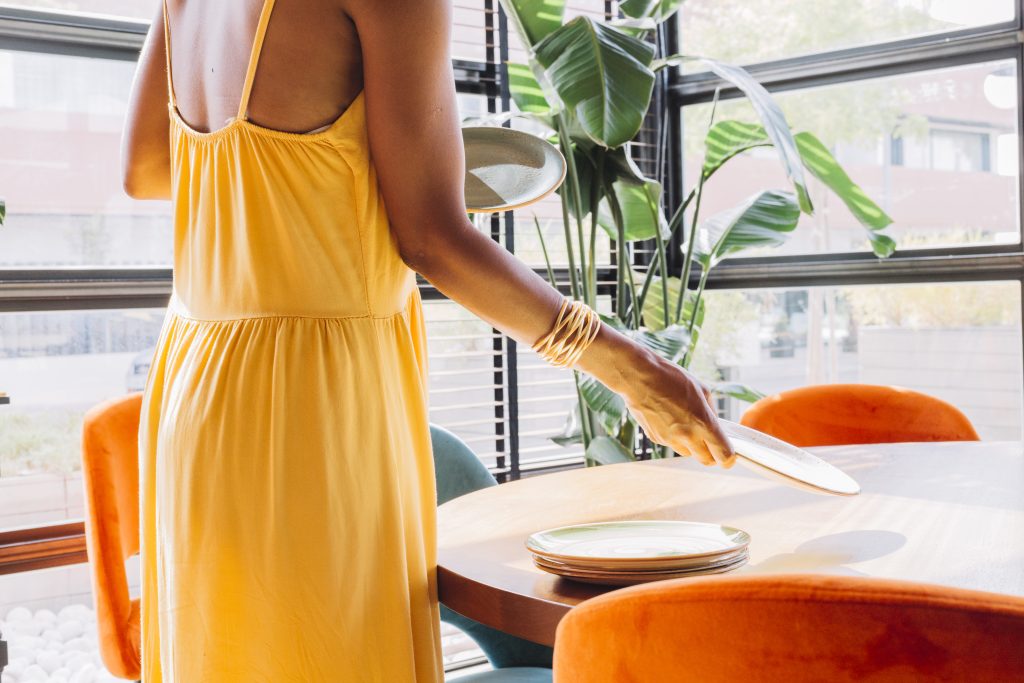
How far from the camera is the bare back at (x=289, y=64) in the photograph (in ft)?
2.97

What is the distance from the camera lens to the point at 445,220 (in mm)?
957

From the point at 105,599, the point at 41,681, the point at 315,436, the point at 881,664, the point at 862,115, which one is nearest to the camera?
the point at 881,664

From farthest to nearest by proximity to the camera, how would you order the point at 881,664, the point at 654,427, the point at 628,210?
the point at 628,210 → the point at 654,427 → the point at 881,664

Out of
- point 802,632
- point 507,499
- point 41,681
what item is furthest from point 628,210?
point 802,632

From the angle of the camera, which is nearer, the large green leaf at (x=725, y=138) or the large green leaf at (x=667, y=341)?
the large green leaf at (x=667, y=341)

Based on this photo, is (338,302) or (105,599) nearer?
(338,302)

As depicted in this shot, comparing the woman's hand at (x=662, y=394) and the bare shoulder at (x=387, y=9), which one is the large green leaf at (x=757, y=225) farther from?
the bare shoulder at (x=387, y=9)

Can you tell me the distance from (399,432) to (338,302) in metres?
0.14

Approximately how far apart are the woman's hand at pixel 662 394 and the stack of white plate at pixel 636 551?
0.10 meters

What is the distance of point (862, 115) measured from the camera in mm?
3480

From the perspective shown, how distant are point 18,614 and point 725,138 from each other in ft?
8.12

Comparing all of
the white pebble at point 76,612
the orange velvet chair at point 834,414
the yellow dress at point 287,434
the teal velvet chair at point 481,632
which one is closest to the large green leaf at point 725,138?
the orange velvet chair at point 834,414

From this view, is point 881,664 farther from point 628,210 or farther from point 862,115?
point 862,115

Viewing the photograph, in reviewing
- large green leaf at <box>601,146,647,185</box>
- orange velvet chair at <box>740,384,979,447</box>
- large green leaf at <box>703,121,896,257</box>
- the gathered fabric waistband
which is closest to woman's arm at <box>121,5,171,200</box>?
the gathered fabric waistband
